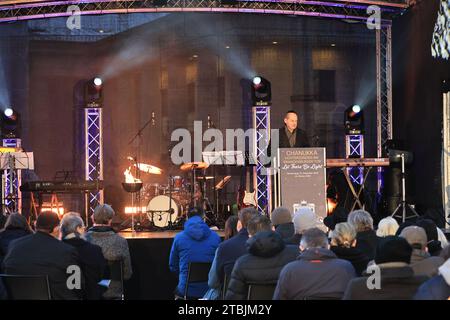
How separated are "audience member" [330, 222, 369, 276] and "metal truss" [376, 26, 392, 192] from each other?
8.19m

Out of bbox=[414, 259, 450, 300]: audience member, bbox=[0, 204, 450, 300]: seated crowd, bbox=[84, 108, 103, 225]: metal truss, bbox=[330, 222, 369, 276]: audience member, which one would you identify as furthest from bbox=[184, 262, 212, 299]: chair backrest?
bbox=[84, 108, 103, 225]: metal truss

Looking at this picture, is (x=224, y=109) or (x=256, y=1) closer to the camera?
(x=256, y=1)

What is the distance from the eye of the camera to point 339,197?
42.9 feet

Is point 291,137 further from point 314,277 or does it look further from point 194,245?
point 314,277

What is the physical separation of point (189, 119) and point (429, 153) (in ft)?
16.2

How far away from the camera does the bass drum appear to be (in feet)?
42.7

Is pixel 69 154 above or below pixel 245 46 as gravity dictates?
below

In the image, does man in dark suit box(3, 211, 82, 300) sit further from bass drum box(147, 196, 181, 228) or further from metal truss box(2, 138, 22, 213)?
metal truss box(2, 138, 22, 213)

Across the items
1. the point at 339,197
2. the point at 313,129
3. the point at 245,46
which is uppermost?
the point at 245,46

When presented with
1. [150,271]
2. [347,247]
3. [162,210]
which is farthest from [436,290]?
[162,210]
